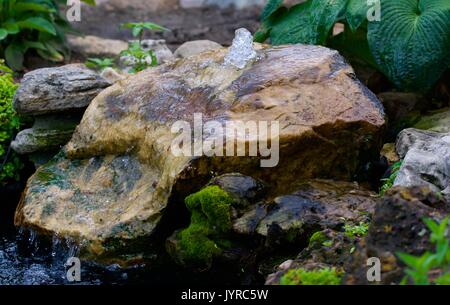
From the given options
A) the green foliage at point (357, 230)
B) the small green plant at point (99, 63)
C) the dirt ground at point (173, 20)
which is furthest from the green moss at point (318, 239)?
the dirt ground at point (173, 20)

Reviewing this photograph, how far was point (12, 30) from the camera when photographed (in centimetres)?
794

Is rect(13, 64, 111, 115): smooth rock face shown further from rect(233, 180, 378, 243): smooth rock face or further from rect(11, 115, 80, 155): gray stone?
rect(233, 180, 378, 243): smooth rock face

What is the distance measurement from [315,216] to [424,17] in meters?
2.16

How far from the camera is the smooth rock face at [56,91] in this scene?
616 centimetres

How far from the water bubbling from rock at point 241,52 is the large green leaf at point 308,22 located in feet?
3.22

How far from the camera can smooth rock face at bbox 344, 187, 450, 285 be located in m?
3.22

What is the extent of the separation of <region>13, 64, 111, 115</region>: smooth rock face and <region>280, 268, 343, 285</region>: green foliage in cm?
322

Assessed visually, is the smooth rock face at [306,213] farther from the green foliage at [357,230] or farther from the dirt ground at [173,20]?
the dirt ground at [173,20]

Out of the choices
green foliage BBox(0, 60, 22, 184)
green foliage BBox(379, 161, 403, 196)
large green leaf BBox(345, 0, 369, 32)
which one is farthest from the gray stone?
green foliage BBox(379, 161, 403, 196)

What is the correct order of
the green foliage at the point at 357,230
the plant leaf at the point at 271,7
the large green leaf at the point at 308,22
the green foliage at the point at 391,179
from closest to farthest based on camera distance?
the green foliage at the point at 357,230 → the green foliage at the point at 391,179 → the large green leaf at the point at 308,22 → the plant leaf at the point at 271,7

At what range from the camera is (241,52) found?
561cm

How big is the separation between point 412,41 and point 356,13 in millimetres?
541
